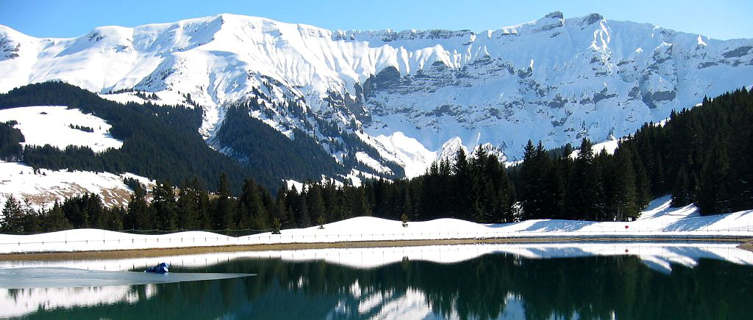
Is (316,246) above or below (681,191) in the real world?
below

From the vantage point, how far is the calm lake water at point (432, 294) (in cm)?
4044

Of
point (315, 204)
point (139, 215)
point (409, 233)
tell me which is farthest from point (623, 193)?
point (139, 215)

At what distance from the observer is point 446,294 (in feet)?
156

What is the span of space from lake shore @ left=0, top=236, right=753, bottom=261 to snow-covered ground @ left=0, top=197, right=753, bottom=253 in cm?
55

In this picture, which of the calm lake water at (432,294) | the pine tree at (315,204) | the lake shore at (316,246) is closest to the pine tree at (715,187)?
the lake shore at (316,246)

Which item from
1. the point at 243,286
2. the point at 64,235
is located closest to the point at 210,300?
the point at 243,286

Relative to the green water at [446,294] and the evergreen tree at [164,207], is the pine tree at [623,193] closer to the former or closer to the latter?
the green water at [446,294]

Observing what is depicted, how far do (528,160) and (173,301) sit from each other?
8626cm

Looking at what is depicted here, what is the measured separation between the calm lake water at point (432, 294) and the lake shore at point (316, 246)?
18051mm

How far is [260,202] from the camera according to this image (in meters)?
120

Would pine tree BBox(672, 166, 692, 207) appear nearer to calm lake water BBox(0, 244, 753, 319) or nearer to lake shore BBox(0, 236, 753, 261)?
lake shore BBox(0, 236, 753, 261)

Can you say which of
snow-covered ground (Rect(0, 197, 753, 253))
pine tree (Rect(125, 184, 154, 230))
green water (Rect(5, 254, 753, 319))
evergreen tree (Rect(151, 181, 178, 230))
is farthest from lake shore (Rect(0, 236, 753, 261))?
pine tree (Rect(125, 184, 154, 230))

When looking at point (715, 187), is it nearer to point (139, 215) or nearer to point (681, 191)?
point (681, 191)

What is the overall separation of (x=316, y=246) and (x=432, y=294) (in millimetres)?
45532
